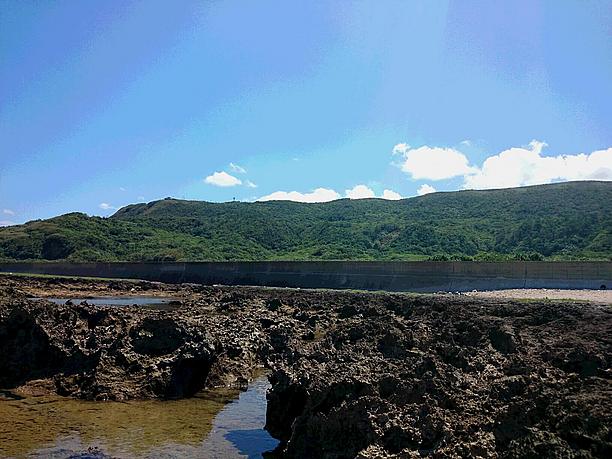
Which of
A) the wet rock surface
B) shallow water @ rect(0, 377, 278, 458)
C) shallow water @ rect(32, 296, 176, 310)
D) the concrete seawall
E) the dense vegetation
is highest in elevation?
the dense vegetation

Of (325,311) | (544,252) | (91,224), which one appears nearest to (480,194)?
(544,252)

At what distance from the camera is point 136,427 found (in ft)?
34.5

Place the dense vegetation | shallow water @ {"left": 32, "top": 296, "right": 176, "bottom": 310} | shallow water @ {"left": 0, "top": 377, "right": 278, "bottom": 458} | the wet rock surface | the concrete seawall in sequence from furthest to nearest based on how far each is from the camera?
the dense vegetation, the concrete seawall, shallow water @ {"left": 32, "top": 296, "right": 176, "bottom": 310}, shallow water @ {"left": 0, "top": 377, "right": 278, "bottom": 458}, the wet rock surface

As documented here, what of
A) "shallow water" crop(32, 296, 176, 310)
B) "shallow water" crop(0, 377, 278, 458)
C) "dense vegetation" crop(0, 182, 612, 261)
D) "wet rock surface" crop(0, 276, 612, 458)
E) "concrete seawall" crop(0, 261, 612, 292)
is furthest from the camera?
"dense vegetation" crop(0, 182, 612, 261)

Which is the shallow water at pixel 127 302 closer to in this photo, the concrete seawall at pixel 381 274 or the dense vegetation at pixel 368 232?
the concrete seawall at pixel 381 274

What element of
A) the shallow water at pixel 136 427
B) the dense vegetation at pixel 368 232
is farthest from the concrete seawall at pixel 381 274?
the shallow water at pixel 136 427

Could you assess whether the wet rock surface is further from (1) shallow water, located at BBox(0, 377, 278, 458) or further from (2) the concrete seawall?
(2) the concrete seawall

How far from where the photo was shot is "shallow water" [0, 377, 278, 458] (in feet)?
30.7

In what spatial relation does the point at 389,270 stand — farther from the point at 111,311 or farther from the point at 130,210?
the point at 130,210

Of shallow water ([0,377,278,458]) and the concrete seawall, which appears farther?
the concrete seawall

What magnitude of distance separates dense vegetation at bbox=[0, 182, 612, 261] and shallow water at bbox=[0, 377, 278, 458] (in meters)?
63.8

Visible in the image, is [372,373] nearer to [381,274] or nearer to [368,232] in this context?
[381,274]

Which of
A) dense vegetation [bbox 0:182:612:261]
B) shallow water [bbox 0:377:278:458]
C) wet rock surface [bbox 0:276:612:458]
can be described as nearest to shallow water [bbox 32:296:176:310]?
wet rock surface [bbox 0:276:612:458]

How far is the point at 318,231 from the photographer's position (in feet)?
424
